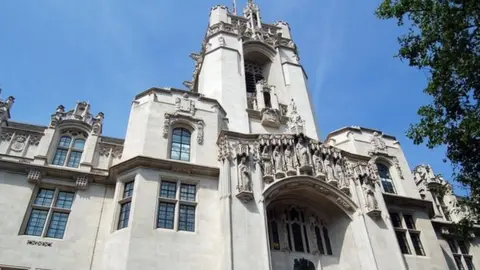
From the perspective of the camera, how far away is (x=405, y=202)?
23094mm

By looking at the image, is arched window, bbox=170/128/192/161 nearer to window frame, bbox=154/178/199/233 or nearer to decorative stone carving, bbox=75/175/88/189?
window frame, bbox=154/178/199/233

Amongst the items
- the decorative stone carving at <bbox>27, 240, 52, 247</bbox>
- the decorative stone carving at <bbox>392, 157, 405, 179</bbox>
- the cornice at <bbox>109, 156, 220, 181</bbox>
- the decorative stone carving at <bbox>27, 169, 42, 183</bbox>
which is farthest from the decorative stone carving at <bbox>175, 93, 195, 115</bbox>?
the decorative stone carving at <bbox>392, 157, 405, 179</bbox>

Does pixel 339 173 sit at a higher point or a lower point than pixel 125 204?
higher

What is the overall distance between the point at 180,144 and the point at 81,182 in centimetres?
571

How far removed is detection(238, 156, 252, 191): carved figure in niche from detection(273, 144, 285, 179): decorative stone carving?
170 centimetres

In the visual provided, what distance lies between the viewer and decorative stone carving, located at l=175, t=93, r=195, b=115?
75.8 ft

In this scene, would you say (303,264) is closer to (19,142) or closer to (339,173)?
(339,173)

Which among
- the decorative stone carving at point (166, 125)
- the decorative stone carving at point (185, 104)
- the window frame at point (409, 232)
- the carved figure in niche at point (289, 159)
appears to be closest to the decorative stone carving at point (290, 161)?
the carved figure in niche at point (289, 159)

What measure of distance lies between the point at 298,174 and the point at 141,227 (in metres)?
8.46

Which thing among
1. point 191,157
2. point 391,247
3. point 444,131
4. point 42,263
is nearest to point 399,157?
point 391,247

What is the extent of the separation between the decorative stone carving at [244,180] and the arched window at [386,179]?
10714mm

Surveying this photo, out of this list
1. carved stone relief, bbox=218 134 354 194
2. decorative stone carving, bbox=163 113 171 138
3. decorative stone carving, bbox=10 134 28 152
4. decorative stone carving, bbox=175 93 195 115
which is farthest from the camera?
decorative stone carving, bbox=175 93 195 115

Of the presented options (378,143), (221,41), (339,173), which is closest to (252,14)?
(221,41)

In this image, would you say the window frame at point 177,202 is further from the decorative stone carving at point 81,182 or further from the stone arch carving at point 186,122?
the decorative stone carving at point 81,182
